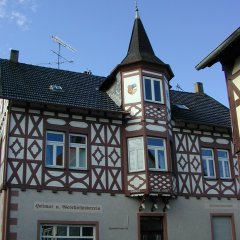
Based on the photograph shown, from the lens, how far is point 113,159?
20281mm

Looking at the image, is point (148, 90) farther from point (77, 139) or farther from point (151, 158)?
point (77, 139)

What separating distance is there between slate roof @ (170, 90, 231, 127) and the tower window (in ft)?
5.07

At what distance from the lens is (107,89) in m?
23.5

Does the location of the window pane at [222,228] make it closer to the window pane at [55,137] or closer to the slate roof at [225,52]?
the window pane at [55,137]

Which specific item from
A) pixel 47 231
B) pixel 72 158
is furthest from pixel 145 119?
pixel 47 231

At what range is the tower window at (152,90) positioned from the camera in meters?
21.5

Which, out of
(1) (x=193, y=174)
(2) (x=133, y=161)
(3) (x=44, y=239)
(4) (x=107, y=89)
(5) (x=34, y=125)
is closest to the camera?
(3) (x=44, y=239)

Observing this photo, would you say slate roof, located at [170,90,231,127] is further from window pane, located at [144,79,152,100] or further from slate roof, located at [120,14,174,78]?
slate roof, located at [120,14,174,78]

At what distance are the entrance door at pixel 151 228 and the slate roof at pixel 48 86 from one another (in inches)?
204

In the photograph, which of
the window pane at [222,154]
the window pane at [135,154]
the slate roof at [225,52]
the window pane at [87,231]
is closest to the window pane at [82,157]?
the window pane at [135,154]

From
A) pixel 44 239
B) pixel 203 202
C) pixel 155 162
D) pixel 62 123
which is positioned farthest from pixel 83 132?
pixel 203 202

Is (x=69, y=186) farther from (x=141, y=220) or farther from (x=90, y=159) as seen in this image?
(x=141, y=220)

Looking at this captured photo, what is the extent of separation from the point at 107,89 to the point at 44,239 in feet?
28.8

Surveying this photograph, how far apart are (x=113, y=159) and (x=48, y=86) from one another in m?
4.89
